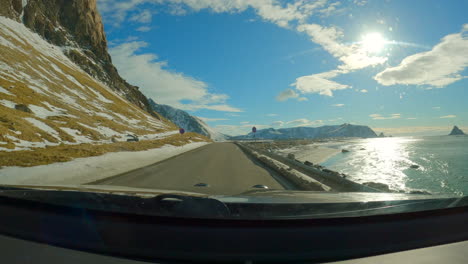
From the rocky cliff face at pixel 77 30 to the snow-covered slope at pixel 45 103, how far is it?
6370 mm

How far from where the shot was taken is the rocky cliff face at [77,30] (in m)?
104

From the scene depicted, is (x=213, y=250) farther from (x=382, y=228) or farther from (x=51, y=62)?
(x=51, y=62)

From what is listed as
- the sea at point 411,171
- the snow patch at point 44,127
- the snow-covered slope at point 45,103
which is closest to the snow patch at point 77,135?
the snow-covered slope at point 45,103

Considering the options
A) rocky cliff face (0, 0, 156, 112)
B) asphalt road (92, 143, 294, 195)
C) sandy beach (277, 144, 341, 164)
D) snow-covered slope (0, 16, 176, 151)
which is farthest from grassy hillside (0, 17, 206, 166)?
sandy beach (277, 144, 341, 164)

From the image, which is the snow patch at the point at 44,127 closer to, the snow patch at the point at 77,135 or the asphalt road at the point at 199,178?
the snow patch at the point at 77,135

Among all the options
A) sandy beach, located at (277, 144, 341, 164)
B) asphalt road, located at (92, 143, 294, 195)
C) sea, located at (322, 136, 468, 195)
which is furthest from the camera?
sandy beach, located at (277, 144, 341, 164)

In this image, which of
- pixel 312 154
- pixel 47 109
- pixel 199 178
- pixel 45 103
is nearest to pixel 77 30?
pixel 45 103

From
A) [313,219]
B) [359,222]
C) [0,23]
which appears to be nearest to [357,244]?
[359,222]

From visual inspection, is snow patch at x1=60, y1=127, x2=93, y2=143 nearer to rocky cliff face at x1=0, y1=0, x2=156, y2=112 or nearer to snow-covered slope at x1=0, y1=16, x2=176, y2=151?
snow-covered slope at x1=0, y1=16, x2=176, y2=151

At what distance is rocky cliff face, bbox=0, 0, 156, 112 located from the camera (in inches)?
4114

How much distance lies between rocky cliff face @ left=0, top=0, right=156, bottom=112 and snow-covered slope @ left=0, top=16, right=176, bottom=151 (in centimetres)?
→ 637

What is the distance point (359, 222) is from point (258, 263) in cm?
78

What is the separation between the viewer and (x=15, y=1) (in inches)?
3964

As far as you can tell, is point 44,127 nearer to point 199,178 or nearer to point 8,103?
point 8,103
